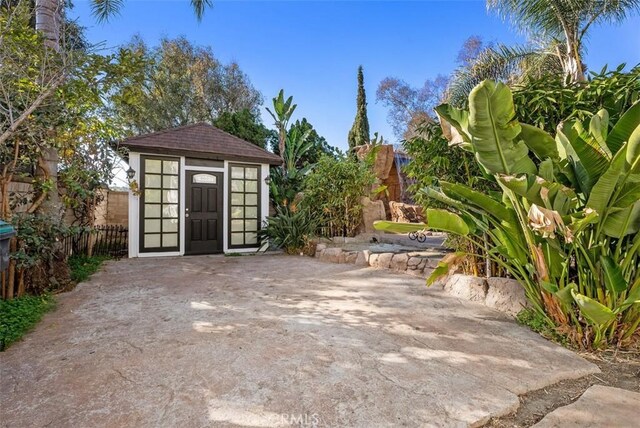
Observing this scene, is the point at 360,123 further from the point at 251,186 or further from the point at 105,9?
the point at 105,9

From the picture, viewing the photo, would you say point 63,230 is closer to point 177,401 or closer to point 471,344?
point 177,401

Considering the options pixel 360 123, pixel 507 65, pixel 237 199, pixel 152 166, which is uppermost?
pixel 360 123

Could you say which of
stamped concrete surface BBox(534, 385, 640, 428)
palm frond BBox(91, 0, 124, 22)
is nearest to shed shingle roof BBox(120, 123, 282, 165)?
palm frond BBox(91, 0, 124, 22)

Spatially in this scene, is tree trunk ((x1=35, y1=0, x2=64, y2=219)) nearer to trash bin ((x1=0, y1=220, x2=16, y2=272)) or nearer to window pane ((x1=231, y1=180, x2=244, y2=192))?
trash bin ((x1=0, y1=220, x2=16, y2=272))

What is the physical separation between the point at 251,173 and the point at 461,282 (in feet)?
19.9

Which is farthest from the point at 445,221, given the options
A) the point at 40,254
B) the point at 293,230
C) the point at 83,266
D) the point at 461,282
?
the point at 83,266

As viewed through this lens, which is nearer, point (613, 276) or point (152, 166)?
point (613, 276)

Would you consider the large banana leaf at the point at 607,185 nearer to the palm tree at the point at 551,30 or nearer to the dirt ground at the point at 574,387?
the dirt ground at the point at 574,387

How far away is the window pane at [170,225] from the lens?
294 inches

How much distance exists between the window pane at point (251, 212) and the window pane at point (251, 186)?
0.50 meters

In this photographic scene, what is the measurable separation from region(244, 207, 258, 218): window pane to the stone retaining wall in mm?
3120

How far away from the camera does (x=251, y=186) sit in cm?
844

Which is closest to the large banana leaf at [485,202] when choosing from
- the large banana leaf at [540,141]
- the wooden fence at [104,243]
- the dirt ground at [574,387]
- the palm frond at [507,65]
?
the large banana leaf at [540,141]

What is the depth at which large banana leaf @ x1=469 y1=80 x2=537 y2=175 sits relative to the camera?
219cm
